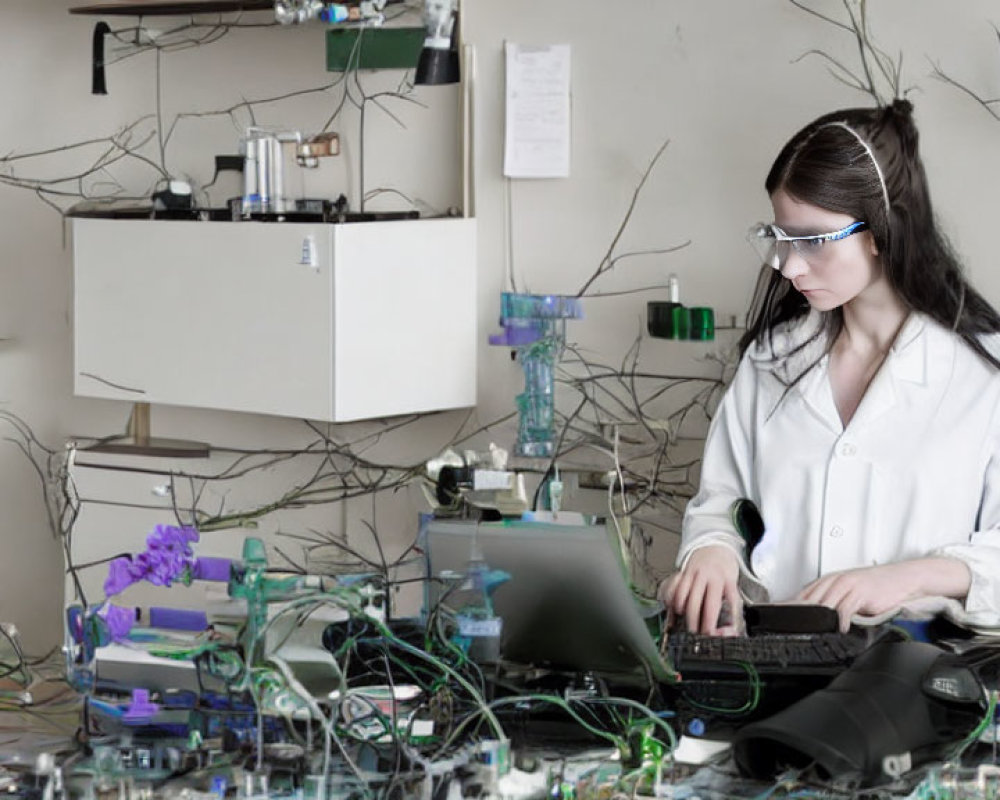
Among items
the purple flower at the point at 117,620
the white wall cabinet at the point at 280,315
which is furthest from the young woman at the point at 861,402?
the white wall cabinet at the point at 280,315

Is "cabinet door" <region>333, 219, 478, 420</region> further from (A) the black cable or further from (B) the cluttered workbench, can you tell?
(B) the cluttered workbench

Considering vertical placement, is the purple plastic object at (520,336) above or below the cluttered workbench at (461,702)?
above

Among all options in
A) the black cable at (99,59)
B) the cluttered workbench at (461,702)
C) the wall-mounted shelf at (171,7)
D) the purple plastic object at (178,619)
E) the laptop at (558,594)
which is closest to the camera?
the cluttered workbench at (461,702)

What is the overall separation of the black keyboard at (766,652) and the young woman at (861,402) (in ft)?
1.00

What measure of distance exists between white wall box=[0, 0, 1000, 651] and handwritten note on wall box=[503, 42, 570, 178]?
3 cm

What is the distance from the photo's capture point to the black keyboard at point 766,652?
1626 mm

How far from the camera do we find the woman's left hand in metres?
1.96

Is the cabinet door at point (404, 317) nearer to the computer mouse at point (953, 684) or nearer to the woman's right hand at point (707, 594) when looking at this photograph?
the woman's right hand at point (707, 594)

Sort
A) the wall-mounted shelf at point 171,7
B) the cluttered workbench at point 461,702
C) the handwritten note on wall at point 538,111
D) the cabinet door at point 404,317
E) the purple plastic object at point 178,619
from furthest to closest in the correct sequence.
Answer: the wall-mounted shelf at point 171,7 < the handwritten note on wall at point 538,111 < the cabinet door at point 404,317 < the purple plastic object at point 178,619 < the cluttered workbench at point 461,702

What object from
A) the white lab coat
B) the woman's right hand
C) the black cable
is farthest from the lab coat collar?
the black cable

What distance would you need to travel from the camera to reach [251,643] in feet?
4.98

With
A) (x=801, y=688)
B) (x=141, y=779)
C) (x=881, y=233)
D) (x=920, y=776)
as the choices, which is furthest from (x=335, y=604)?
(x=881, y=233)

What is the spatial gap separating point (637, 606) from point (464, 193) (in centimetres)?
168

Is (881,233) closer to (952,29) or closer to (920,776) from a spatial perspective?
(952,29)
